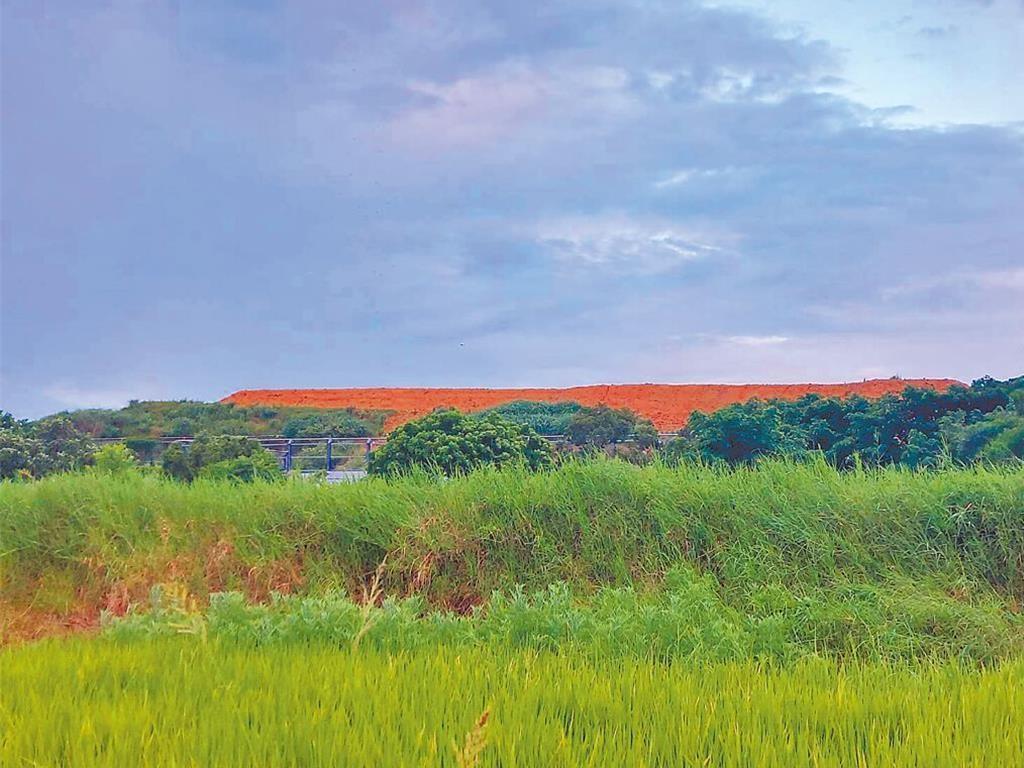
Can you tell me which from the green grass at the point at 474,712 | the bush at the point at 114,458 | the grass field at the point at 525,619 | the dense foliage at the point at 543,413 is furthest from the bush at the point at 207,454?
the green grass at the point at 474,712

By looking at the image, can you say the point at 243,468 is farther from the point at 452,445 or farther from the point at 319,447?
the point at 452,445

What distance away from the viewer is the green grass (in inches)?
74.9

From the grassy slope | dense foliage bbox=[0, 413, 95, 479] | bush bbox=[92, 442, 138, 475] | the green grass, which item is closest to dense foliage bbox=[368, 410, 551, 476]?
the grassy slope

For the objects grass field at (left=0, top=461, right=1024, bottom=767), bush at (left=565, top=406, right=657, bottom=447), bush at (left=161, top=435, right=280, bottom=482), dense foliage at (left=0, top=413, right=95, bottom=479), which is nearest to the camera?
grass field at (left=0, top=461, right=1024, bottom=767)

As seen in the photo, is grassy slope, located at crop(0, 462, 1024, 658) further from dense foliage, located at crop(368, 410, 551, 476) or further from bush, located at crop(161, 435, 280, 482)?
bush, located at crop(161, 435, 280, 482)

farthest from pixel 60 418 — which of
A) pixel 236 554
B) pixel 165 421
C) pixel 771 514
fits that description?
pixel 771 514

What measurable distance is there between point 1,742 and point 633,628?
2607mm

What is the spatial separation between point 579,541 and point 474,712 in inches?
152

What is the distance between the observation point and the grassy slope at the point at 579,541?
554cm

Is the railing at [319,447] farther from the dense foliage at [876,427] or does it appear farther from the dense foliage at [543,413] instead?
the dense foliage at [876,427]

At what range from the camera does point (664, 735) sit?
2.00 meters

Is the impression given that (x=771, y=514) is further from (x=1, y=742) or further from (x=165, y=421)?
(x=165, y=421)

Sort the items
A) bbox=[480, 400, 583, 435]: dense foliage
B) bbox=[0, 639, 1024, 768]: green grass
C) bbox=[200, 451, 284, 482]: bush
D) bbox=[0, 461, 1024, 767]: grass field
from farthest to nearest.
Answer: bbox=[480, 400, 583, 435]: dense foliage → bbox=[200, 451, 284, 482]: bush → bbox=[0, 461, 1024, 767]: grass field → bbox=[0, 639, 1024, 768]: green grass

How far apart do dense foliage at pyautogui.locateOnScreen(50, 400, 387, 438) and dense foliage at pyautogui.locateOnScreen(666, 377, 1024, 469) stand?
17.3ft
